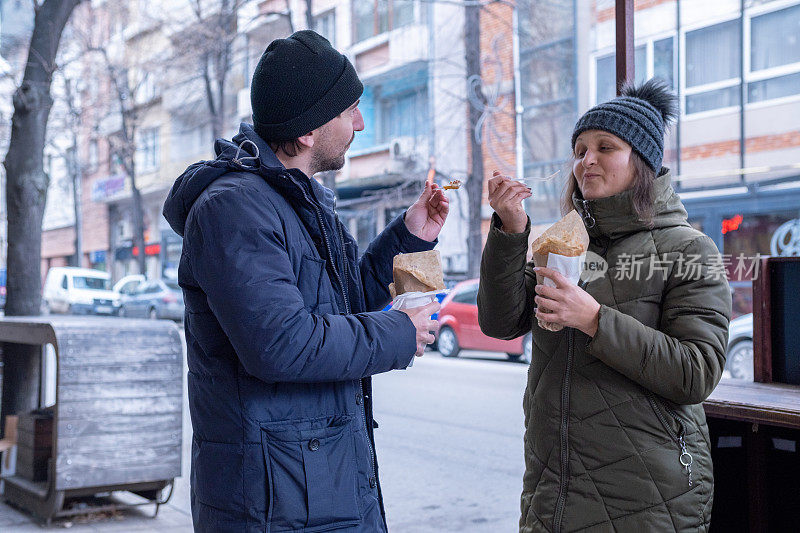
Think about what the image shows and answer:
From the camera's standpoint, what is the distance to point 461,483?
6207mm

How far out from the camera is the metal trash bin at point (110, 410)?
14.8ft

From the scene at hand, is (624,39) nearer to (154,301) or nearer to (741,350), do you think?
(741,350)

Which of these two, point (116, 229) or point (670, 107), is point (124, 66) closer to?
point (116, 229)

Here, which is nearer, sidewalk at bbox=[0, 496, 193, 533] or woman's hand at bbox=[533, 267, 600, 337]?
woman's hand at bbox=[533, 267, 600, 337]

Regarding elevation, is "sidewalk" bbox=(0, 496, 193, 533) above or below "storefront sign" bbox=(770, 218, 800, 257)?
below

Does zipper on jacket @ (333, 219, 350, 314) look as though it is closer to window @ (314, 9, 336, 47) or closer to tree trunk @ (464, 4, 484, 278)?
tree trunk @ (464, 4, 484, 278)

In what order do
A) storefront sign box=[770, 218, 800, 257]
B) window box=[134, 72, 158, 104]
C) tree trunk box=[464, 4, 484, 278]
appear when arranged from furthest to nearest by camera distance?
window box=[134, 72, 158, 104], tree trunk box=[464, 4, 484, 278], storefront sign box=[770, 218, 800, 257]

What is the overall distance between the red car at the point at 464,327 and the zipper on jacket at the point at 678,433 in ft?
37.1

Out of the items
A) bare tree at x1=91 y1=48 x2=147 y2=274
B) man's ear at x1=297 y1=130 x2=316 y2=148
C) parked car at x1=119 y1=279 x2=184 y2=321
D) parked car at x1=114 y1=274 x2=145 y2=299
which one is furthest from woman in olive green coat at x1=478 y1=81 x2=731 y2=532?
bare tree at x1=91 y1=48 x2=147 y2=274

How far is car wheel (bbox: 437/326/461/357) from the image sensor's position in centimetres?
1451

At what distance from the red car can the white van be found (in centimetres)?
1499

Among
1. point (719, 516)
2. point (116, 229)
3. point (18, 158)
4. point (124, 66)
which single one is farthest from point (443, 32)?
point (116, 229)

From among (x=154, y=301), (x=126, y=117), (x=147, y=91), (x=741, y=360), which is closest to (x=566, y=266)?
(x=741, y=360)

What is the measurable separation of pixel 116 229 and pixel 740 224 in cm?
2879
